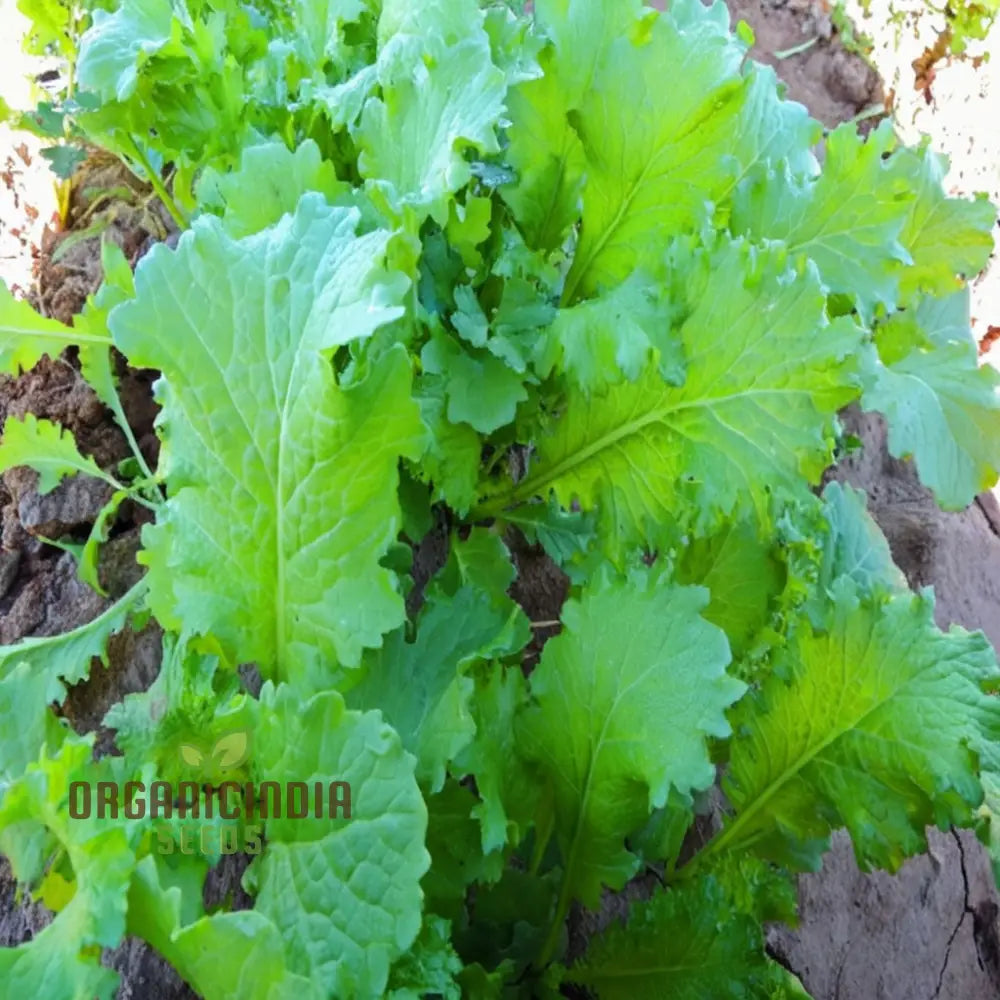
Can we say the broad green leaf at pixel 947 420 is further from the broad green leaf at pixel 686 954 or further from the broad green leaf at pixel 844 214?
the broad green leaf at pixel 686 954

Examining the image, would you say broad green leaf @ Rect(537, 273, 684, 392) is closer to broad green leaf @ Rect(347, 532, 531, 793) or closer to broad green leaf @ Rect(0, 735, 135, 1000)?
broad green leaf @ Rect(347, 532, 531, 793)

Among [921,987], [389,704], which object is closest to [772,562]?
[389,704]

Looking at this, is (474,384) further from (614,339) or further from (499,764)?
(499,764)

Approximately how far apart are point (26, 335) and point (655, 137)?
63 cm

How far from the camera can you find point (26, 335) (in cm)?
97

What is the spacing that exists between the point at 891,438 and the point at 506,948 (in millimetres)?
602

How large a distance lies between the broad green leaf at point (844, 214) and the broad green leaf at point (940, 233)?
142 millimetres

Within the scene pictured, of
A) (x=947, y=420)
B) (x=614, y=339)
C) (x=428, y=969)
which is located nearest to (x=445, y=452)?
(x=614, y=339)

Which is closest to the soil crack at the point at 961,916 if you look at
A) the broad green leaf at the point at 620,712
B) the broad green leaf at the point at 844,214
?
the broad green leaf at the point at 620,712

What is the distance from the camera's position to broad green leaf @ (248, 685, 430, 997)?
21.5 inches

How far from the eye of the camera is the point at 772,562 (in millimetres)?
904

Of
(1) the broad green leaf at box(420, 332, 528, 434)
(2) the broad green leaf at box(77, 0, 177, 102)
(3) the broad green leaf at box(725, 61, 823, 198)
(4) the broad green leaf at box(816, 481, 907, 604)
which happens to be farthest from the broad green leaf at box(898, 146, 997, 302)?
(2) the broad green leaf at box(77, 0, 177, 102)

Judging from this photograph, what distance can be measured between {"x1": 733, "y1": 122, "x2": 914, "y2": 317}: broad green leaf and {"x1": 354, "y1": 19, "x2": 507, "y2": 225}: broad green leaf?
0.27 metres

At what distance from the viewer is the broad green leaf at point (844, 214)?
0.88m
